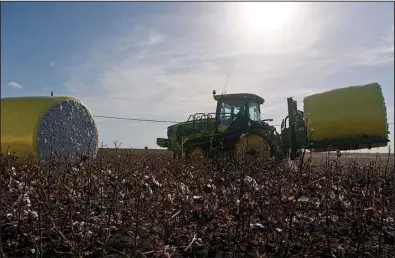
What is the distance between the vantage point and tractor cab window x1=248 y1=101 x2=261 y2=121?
1158cm

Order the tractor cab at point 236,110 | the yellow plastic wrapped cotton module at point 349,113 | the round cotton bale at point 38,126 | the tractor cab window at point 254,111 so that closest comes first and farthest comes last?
the round cotton bale at point 38,126 < the yellow plastic wrapped cotton module at point 349,113 < the tractor cab at point 236,110 < the tractor cab window at point 254,111

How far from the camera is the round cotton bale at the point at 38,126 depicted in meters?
9.00

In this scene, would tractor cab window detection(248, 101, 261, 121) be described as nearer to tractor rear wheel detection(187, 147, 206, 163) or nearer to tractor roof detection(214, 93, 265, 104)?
tractor roof detection(214, 93, 265, 104)

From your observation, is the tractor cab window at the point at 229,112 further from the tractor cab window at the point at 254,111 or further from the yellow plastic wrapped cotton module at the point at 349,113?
the yellow plastic wrapped cotton module at the point at 349,113

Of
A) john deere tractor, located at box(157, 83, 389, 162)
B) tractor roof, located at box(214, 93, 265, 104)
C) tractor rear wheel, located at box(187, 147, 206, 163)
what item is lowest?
tractor rear wheel, located at box(187, 147, 206, 163)

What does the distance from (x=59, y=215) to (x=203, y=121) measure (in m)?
8.83

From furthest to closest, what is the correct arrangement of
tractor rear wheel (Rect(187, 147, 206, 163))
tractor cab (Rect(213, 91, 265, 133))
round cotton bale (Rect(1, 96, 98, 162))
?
tractor cab (Rect(213, 91, 265, 133)) < tractor rear wheel (Rect(187, 147, 206, 163)) < round cotton bale (Rect(1, 96, 98, 162))

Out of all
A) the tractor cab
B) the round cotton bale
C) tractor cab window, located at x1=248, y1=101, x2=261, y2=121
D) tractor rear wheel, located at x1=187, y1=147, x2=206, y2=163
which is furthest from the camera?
tractor cab window, located at x1=248, y1=101, x2=261, y2=121

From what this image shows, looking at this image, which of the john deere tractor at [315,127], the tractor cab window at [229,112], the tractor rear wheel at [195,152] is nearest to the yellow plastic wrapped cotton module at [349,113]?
the john deere tractor at [315,127]

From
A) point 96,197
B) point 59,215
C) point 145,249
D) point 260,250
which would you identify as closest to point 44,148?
point 96,197

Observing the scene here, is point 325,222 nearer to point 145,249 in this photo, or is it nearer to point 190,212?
point 190,212

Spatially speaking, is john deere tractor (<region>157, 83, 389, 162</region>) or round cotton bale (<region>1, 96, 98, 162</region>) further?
john deere tractor (<region>157, 83, 389, 162</region>)

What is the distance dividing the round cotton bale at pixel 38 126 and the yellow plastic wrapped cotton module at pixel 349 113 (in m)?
5.50

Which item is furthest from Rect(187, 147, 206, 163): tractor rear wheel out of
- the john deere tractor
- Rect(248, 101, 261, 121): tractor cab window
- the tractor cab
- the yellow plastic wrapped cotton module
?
the yellow plastic wrapped cotton module
